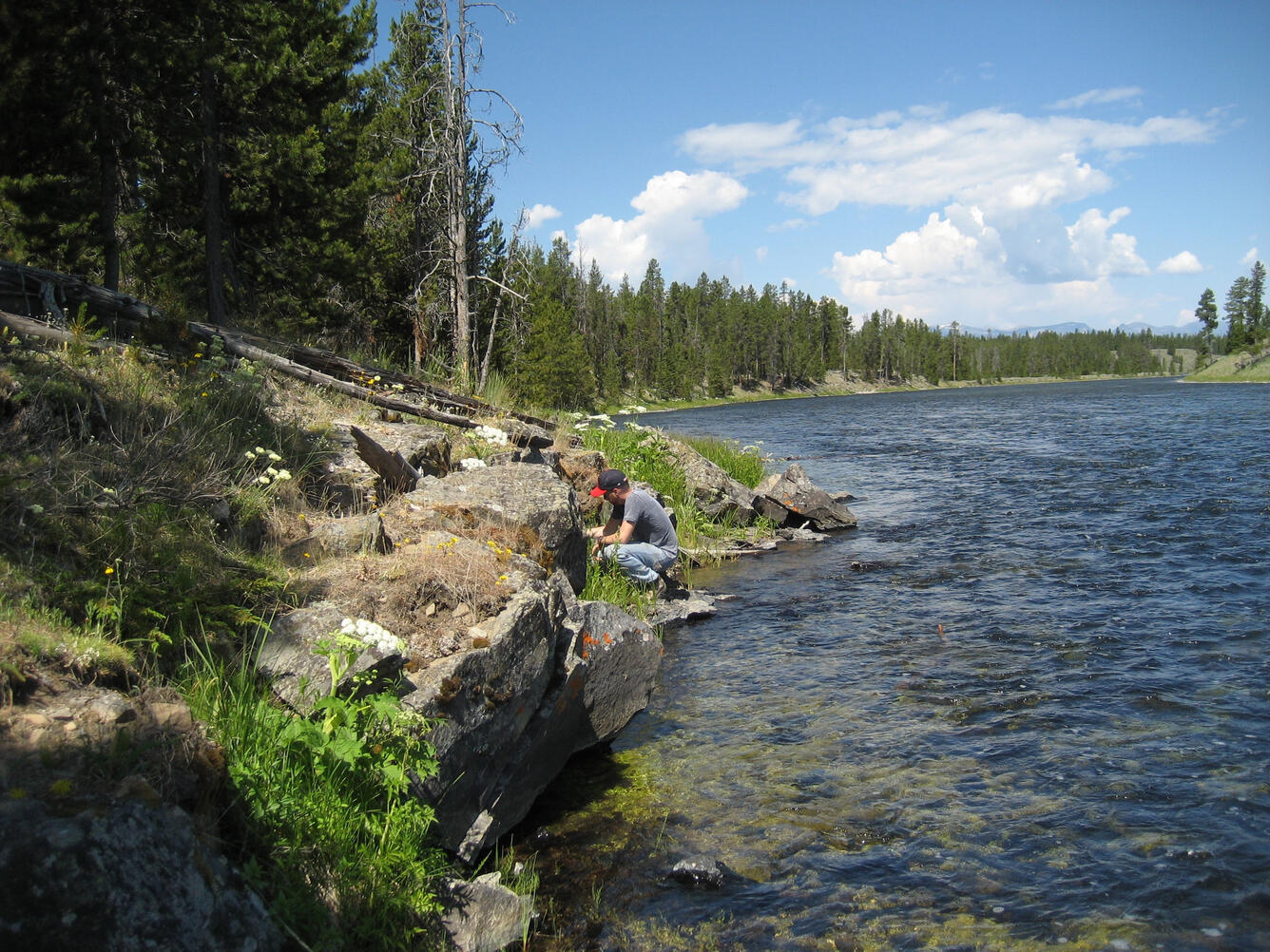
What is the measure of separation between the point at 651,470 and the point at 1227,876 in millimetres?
11546

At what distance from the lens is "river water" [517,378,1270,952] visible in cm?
482

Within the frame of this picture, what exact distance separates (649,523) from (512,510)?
3.50 m

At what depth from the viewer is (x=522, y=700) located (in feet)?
18.2

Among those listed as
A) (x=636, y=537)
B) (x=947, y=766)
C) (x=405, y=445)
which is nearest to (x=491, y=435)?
(x=405, y=445)

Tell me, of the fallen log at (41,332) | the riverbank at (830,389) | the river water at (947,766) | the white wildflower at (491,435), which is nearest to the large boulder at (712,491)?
the river water at (947,766)

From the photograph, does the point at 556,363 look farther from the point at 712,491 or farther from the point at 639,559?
the point at 639,559

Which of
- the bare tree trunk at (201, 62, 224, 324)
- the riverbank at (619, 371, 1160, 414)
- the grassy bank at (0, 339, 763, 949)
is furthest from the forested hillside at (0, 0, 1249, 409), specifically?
the riverbank at (619, 371, 1160, 414)

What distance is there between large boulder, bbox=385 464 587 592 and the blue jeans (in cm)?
146

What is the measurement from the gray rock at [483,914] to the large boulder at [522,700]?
0.41 meters

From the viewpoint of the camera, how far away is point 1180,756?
21.5ft

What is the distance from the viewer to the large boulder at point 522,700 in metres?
4.85

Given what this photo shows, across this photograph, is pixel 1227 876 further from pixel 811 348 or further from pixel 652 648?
pixel 811 348

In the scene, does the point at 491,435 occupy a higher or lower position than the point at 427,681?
higher

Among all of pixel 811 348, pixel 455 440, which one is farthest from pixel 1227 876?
pixel 811 348
